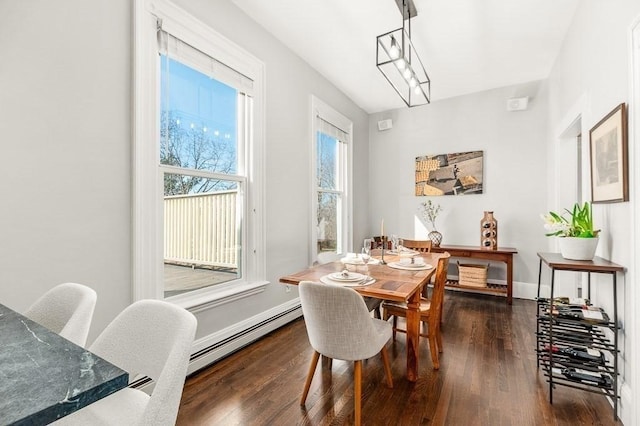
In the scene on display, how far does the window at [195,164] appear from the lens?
195 centimetres

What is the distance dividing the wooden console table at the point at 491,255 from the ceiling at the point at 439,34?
226 centimetres

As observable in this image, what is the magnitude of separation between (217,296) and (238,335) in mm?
436

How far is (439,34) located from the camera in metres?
3.00

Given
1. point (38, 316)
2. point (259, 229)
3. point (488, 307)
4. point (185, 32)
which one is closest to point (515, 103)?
point (488, 307)

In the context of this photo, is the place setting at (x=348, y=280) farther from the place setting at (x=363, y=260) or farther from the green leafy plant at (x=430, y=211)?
the green leafy plant at (x=430, y=211)

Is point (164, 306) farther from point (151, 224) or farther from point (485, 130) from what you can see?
point (485, 130)

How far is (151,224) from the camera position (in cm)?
197

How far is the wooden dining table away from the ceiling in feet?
7.23

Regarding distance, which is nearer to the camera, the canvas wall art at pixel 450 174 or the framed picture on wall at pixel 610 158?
the framed picture on wall at pixel 610 158

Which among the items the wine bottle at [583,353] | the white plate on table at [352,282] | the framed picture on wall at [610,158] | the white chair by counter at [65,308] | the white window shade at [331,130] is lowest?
the wine bottle at [583,353]

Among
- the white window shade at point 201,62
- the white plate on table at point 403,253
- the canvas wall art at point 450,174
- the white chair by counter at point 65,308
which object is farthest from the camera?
the canvas wall art at point 450,174

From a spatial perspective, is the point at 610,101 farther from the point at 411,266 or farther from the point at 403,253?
the point at 403,253

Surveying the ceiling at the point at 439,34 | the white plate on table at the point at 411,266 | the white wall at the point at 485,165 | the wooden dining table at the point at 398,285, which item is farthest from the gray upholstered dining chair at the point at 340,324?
the white wall at the point at 485,165

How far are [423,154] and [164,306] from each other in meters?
4.65
